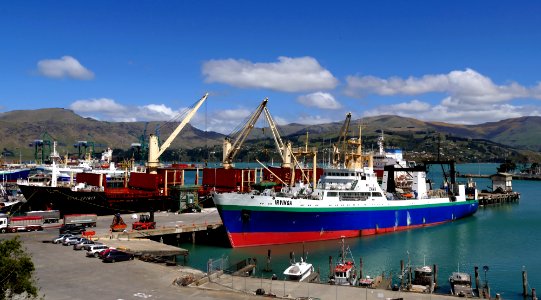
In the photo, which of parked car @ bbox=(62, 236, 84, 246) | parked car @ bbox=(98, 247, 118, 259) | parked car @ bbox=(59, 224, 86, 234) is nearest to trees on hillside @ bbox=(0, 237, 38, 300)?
parked car @ bbox=(98, 247, 118, 259)

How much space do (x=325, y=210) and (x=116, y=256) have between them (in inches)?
1155

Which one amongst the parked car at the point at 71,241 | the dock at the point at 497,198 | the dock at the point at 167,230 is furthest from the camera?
the dock at the point at 497,198

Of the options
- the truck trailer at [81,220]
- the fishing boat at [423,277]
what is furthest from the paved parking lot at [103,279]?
the fishing boat at [423,277]

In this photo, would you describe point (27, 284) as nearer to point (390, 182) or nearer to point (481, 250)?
point (481, 250)

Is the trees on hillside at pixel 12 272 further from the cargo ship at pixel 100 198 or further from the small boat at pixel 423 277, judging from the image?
the cargo ship at pixel 100 198

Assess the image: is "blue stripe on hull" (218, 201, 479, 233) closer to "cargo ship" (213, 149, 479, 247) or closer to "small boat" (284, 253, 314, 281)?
"cargo ship" (213, 149, 479, 247)

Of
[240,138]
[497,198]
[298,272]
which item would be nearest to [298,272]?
[298,272]

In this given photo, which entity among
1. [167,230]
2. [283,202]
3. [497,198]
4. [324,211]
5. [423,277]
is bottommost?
[423,277]

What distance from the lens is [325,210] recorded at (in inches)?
2398

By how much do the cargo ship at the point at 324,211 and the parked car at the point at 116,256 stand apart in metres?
17.1

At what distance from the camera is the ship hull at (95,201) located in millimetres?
78375

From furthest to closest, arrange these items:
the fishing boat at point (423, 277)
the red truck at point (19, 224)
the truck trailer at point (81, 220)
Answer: the truck trailer at point (81, 220) < the red truck at point (19, 224) < the fishing boat at point (423, 277)

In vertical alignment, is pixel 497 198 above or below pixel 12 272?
below

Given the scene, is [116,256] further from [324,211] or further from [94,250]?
[324,211]
